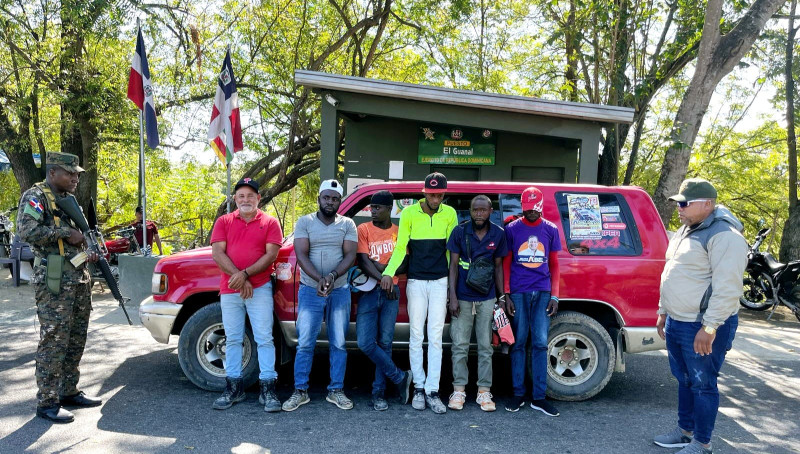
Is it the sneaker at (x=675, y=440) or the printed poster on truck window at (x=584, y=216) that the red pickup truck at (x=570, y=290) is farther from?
the sneaker at (x=675, y=440)

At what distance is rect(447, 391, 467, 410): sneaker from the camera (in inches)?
185

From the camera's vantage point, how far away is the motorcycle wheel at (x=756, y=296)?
10.5 metres

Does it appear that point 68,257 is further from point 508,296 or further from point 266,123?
point 266,123

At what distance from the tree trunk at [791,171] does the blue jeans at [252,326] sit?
38.6 feet

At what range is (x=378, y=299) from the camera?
4.78 metres

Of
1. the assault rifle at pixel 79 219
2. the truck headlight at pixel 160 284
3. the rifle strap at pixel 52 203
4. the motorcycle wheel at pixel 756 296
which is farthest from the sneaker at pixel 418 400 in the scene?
the motorcycle wheel at pixel 756 296

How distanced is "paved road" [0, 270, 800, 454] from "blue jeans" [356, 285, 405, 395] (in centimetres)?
29

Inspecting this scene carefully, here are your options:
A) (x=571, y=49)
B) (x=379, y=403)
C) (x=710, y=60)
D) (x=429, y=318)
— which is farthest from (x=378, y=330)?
(x=571, y=49)

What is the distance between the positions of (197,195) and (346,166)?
1898 centimetres

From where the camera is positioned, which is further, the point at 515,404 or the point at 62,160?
the point at 515,404

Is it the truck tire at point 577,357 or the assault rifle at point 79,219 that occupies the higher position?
the assault rifle at point 79,219

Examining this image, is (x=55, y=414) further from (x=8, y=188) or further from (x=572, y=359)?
(x=8, y=188)

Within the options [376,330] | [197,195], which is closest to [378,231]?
[376,330]

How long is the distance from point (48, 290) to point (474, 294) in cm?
330
